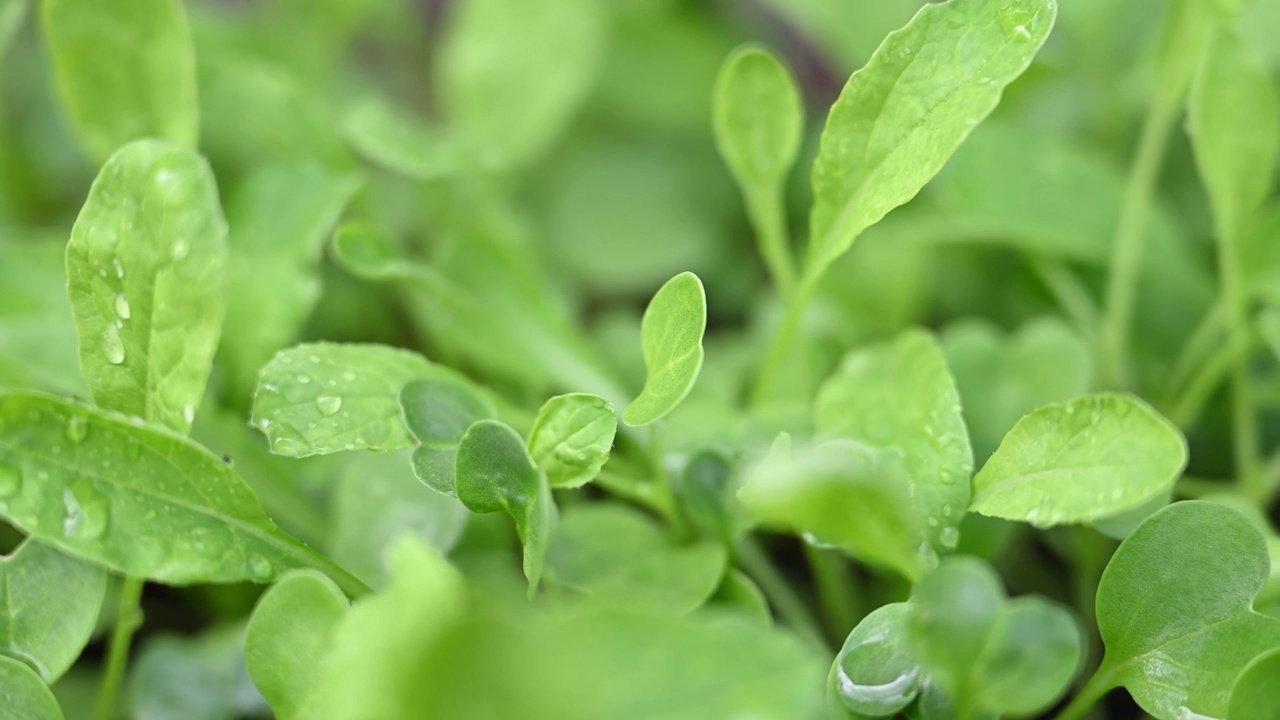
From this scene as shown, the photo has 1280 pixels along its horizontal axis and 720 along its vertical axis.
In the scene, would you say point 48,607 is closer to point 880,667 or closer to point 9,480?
point 9,480

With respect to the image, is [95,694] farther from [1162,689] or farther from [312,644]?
[1162,689]

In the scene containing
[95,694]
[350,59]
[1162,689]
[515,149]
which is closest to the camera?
[1162,689]

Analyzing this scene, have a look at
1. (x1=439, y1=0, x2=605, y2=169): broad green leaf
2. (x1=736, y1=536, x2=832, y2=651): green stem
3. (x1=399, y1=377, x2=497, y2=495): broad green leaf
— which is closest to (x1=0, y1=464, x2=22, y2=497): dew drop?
(x1=399, y1=377, x2=497, y2=495): broad green leaf

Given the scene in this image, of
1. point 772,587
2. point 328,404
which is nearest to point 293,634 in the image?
point 328,404

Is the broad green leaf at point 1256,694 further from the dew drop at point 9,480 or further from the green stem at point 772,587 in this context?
the dew drop at point 9,480

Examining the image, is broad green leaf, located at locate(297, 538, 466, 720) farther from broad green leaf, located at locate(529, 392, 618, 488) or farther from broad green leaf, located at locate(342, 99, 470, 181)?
broad green leaf, located at locate(342, 99, 470, 181)

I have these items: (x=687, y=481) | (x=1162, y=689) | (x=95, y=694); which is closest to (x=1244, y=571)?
(x=1162, y=689)
